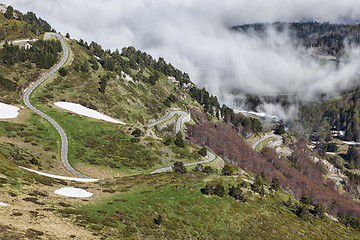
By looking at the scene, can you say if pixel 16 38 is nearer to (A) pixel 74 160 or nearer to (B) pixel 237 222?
(A) pixel 74 160

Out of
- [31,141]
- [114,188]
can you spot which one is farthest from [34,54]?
[114,188]

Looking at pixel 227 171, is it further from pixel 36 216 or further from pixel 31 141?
pixel 31 141

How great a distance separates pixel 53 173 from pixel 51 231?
137 ft

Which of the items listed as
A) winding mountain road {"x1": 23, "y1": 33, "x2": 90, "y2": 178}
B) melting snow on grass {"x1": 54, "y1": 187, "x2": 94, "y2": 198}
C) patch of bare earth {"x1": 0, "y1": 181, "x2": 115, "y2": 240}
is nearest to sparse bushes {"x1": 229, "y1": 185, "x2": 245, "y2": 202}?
melting snow on grass {"x1": 54, "y1": 187, "x2": 94, "y2": 198}

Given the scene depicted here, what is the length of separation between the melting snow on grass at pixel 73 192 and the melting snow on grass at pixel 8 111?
53610mm

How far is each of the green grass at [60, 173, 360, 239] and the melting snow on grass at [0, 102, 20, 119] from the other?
53.1 metres

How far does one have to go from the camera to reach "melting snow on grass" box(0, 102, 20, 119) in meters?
85.1

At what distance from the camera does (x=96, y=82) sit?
156 meters

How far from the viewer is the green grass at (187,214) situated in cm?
3715

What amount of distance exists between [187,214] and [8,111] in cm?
7967

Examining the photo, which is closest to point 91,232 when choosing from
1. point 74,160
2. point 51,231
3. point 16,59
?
point 51,231

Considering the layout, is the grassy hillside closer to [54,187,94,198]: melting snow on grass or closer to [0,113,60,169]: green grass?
[0,113,60,169]: green grass

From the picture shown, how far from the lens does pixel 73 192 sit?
46.6m

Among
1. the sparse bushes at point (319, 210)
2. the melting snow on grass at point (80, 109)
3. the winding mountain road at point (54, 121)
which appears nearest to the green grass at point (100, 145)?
the winding mountain road at point (54, 121)
